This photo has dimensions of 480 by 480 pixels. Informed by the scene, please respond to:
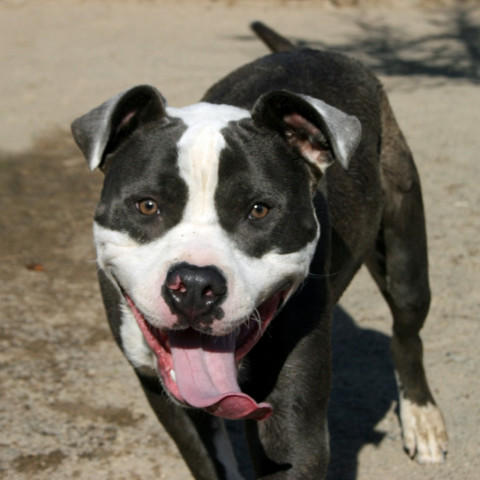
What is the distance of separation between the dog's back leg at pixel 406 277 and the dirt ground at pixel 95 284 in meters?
0.14

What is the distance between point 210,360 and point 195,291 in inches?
13.4

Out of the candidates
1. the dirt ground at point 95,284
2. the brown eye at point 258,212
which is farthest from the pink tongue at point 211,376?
the dirt ground at point 95,284

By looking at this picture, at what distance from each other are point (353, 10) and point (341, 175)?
46.4ft

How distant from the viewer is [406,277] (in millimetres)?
4969

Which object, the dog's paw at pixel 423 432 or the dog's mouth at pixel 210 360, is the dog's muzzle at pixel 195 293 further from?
the dog's paw at pixel 423 432

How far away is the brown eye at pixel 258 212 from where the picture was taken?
335 cm

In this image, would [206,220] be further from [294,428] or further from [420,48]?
[420,48]

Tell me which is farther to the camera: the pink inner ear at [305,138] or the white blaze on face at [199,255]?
the pink inner ear at [305,138]

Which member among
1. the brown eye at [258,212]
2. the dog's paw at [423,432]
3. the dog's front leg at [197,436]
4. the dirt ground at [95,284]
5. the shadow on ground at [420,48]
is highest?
the brown eye at [258,212]

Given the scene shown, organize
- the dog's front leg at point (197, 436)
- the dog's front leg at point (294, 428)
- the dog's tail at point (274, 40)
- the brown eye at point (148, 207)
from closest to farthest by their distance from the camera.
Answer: the brown eye at point (148, 207) → the dog's front leg at point (294, 428) → the dog's front leg at point (197, 436) → the dog's tail at point (274, 40)

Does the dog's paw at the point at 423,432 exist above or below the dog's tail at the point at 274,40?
below

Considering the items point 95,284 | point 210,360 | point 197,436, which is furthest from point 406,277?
point 95,284

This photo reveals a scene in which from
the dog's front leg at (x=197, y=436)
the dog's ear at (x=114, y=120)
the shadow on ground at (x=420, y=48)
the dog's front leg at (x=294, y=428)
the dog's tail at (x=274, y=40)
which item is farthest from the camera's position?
the shadow on ground at (x=420, y=48)

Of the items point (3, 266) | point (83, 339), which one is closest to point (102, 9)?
point (3, 266)
